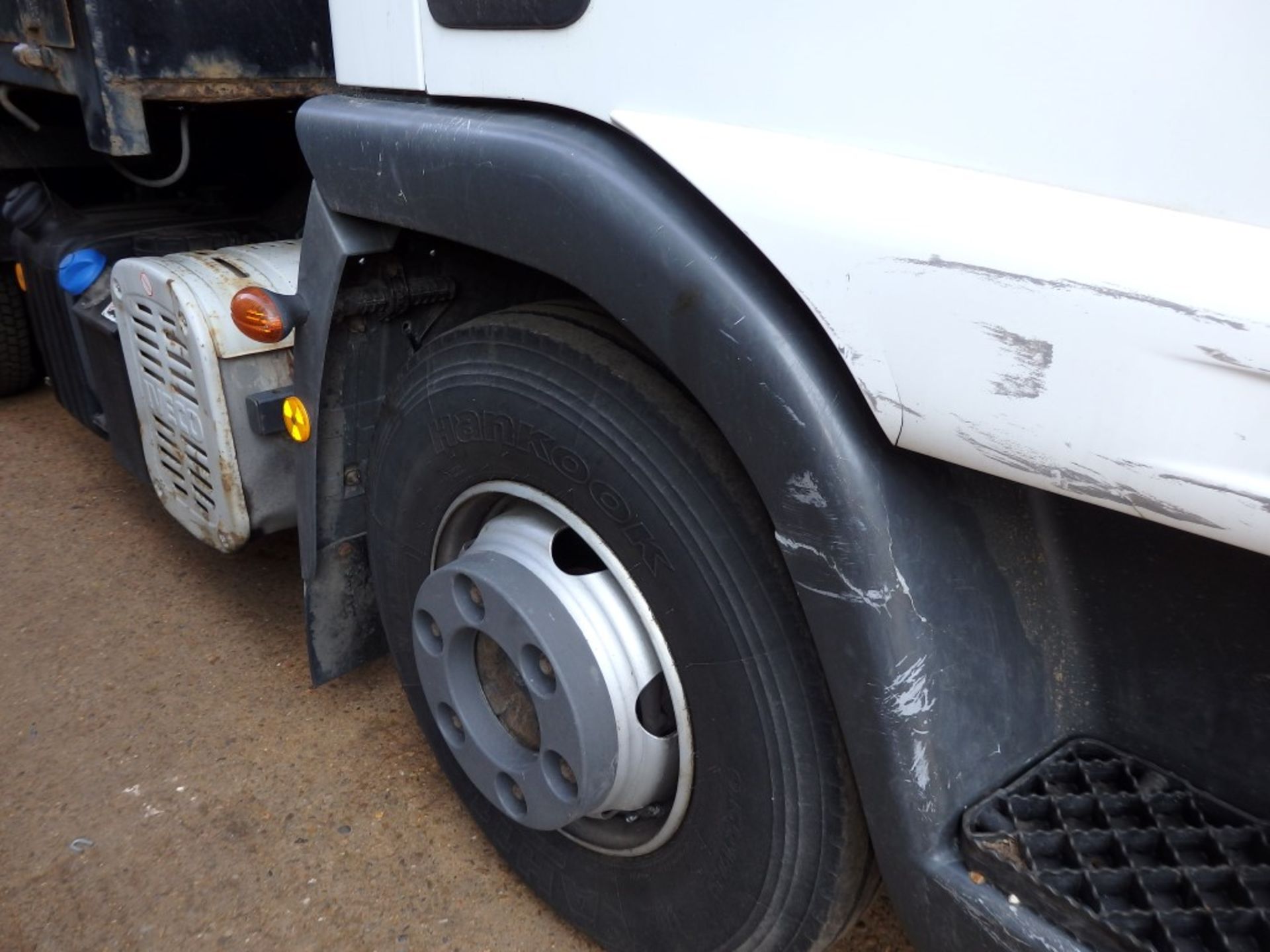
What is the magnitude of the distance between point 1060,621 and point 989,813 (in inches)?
9.0

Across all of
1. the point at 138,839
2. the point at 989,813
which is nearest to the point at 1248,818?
the point at 989,813

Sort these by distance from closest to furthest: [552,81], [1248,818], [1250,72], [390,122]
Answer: [1250,72] → [1248,818] → [552,81] → [390,122]

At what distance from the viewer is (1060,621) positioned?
1104mm

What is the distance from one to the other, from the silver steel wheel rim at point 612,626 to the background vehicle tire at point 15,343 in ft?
10.1

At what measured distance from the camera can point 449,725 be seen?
1.65m

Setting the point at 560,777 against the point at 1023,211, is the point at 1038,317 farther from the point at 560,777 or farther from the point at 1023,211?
the point at 560,777

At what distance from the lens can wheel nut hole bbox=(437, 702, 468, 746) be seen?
1631 millimetres

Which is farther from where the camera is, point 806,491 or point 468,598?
point 468,598

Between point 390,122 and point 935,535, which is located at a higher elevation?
point 390,122

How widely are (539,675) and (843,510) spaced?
1.95 feet

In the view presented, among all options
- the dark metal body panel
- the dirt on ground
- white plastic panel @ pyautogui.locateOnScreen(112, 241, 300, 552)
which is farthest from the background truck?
the dark metal body panel

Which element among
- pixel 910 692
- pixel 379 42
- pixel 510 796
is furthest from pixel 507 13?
pixel 510 796

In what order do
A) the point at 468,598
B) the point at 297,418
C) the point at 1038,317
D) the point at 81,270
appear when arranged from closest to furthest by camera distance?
the point at 1038,317 → the point at 468,598 → the point at 297,418 → the point at 81,270

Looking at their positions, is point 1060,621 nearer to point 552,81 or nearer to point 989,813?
point 989,813
